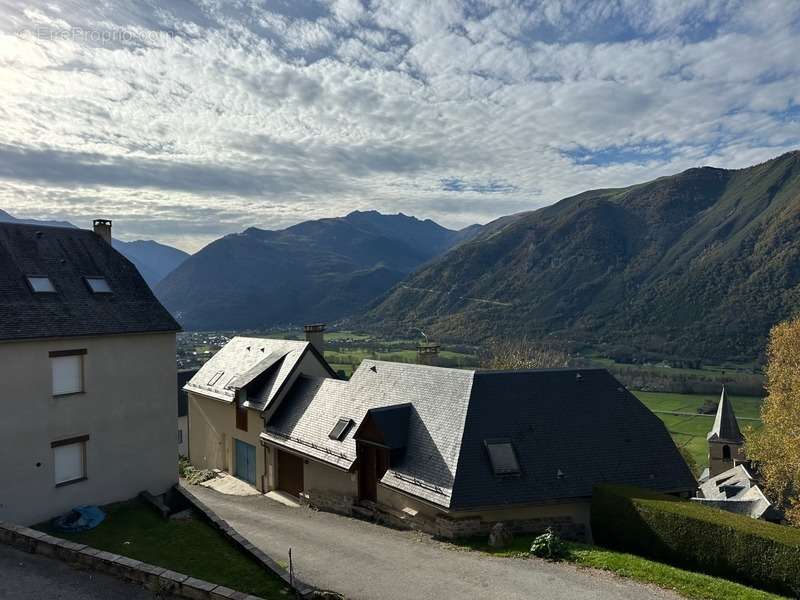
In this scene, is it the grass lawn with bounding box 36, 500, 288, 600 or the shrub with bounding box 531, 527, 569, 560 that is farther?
the shrub with bounding box 531, 527, 569, 560

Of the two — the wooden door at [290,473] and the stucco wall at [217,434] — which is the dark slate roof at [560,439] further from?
the stucco wall at [217,434]

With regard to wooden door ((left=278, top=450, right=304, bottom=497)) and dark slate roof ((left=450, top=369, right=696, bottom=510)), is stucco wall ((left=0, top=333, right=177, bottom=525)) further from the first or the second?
dark slate roof ((left=450, top=369, right=696, bottom=510))

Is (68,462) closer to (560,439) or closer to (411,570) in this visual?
(411,570)

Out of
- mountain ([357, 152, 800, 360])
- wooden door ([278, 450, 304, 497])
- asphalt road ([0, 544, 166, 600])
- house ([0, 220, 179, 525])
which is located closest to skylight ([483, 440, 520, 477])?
wooden door ([278, 450, 304, 497])

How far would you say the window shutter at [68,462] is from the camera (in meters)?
17.8

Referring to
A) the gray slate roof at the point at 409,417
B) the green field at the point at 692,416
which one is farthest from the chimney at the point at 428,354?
the green field at the point at 692,416

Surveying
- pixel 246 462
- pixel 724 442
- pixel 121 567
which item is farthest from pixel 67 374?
pixel 724 442

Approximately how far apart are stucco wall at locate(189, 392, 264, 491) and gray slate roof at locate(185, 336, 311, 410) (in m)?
0.61

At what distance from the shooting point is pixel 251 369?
3041cm

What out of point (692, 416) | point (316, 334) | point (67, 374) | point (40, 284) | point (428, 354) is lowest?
point (692, 416)

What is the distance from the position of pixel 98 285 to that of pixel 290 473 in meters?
11.8

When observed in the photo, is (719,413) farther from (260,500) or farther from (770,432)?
(260,500)

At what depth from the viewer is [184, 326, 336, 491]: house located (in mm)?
28000

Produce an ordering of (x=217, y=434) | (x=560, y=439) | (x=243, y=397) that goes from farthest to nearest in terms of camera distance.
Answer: (x=217, y=434) → (x=243, y=397) → (x=560, y=439)
